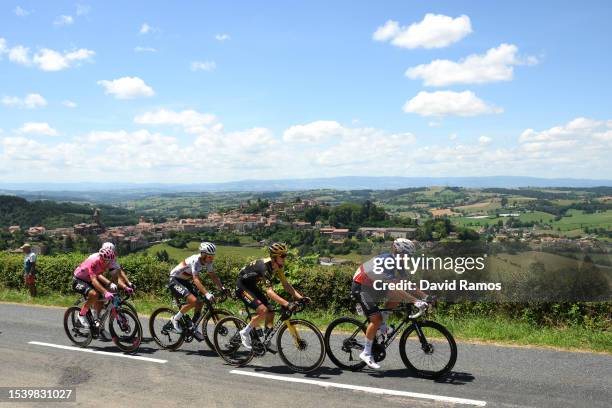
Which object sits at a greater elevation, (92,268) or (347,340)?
(92,268)

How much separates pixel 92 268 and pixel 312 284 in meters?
5.44

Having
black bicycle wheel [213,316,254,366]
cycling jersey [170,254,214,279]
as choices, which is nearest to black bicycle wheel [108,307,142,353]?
cycling jersey [170,254,214,279]

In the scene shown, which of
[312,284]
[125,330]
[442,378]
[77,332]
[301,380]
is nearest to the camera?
[442,378]

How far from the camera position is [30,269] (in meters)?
17.0

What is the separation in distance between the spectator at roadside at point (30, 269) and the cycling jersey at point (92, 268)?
921 cm

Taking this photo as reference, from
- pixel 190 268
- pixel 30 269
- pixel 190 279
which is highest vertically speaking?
pixel 190 268

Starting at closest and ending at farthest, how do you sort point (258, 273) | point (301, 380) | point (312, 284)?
point (301, 380)
point (258, 273)
point (312, 284)

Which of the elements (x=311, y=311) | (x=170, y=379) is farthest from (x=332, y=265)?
(x=170, y=379)

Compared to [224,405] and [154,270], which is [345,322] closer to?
[224,405]

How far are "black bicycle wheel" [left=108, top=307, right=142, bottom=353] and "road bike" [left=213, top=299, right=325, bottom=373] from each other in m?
1.79

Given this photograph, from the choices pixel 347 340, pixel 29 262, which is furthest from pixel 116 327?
pixel 29 262

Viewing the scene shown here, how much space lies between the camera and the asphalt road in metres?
6.21

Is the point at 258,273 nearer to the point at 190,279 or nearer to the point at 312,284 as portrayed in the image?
the point at 190,279

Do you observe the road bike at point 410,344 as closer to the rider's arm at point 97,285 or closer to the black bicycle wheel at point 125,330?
the black bicycle wheel at point 125,330
